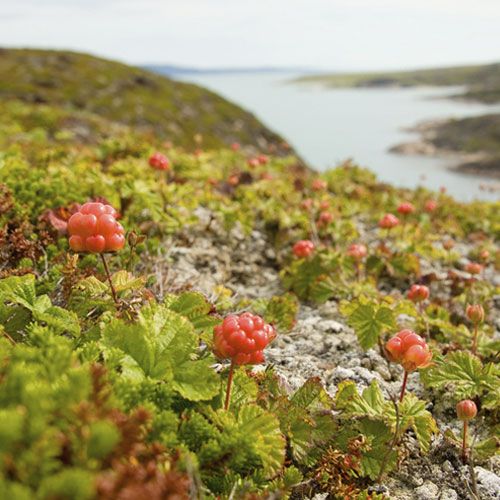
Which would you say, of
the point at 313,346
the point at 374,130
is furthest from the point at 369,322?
the point at 374,130

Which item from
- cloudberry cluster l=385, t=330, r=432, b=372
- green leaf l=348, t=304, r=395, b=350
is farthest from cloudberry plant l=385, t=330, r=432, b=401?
green leaf l=348, t=304, r=395, b=350

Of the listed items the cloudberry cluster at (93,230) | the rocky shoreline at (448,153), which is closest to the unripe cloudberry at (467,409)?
the cloudberry cluster at (93,230)

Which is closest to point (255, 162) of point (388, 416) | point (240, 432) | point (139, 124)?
point (388, 416)

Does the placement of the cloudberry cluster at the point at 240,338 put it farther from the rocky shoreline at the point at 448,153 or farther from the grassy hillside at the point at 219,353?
the rocky shoreline at the point at 448,153

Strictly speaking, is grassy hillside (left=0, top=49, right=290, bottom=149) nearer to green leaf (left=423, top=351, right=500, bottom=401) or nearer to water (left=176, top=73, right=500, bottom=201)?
water (left=176, top=73, right=500, bottom=201)

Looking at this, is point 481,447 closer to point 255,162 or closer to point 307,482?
point 307,482
